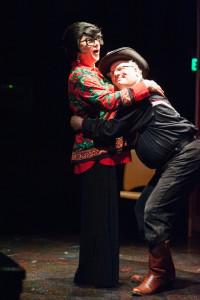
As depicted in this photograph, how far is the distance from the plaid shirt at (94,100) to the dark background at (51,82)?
7.23ft

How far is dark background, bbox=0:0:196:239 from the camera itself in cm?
596

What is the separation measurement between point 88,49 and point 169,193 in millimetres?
1013

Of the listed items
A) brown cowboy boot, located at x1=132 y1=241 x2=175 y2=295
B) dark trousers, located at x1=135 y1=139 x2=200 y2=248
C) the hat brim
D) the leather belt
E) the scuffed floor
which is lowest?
the scuffed floor

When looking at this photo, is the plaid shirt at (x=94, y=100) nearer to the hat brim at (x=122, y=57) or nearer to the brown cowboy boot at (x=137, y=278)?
the hat brim at (x=122, y=57)

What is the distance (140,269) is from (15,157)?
5011 mm

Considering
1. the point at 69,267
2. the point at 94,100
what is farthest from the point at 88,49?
the point at 69,267

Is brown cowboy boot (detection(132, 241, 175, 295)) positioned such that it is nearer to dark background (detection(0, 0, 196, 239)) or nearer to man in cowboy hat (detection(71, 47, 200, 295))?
man in cowboy hat (detection(71, 47, 200, 295))

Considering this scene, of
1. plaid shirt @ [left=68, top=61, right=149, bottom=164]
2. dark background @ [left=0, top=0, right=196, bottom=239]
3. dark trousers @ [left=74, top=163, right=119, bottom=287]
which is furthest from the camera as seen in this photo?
→ dark background @ [left=0, top=0, right=196, bottom=239]

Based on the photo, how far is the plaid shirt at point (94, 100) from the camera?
9.76ft

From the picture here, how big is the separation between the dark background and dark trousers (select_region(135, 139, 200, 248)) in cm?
224

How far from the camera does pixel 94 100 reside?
9.90 feet

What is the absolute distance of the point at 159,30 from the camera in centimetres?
615

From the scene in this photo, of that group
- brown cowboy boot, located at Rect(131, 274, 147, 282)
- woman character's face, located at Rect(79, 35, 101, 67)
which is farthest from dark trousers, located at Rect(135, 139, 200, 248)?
woman character's face, located at Rect(79, 35, 101, 67)

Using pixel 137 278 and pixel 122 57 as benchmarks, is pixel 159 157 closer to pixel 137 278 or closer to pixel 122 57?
pixel 122 57
